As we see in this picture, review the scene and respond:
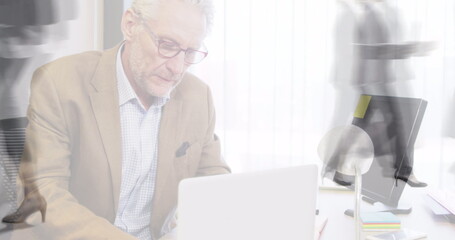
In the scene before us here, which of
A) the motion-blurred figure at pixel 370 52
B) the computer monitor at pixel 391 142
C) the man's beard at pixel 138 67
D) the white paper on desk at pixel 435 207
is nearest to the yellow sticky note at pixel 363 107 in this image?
the computer monitor at pixel 391 142

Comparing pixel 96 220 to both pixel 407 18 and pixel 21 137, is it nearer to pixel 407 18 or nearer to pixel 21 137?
pixel 21 137

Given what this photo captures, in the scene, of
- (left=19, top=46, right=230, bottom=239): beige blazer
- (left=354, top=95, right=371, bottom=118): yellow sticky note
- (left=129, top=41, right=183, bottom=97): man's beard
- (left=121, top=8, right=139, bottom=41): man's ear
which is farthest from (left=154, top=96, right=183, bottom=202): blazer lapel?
(left=354, top=95, right=371, bottom=118): yellow sticky note

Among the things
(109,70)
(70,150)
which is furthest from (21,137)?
(109,70)

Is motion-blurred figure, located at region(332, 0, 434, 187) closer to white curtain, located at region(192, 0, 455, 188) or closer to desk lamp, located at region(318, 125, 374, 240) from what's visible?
white curtain, located at region(192, 0, 455, 188)

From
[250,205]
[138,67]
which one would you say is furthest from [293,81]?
[250,205]

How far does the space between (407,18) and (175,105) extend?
1.32m

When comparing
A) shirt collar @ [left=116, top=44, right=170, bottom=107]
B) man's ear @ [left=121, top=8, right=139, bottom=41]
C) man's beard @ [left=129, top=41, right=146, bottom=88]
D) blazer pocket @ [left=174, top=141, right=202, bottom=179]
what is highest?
man's ear @ [left=121, top=8, right=139, bottom=41]

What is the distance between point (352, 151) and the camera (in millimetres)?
1371

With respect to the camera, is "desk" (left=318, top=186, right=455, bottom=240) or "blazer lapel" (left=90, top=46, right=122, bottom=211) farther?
"blazer lapel" (left=90, top=46, right=122, bottom=211)

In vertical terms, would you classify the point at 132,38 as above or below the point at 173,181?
above

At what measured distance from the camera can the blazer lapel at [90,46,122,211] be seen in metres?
1.85

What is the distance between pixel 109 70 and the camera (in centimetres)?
188

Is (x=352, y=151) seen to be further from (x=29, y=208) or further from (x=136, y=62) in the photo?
(x=29, y=208)

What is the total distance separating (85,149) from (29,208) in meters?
0.28
